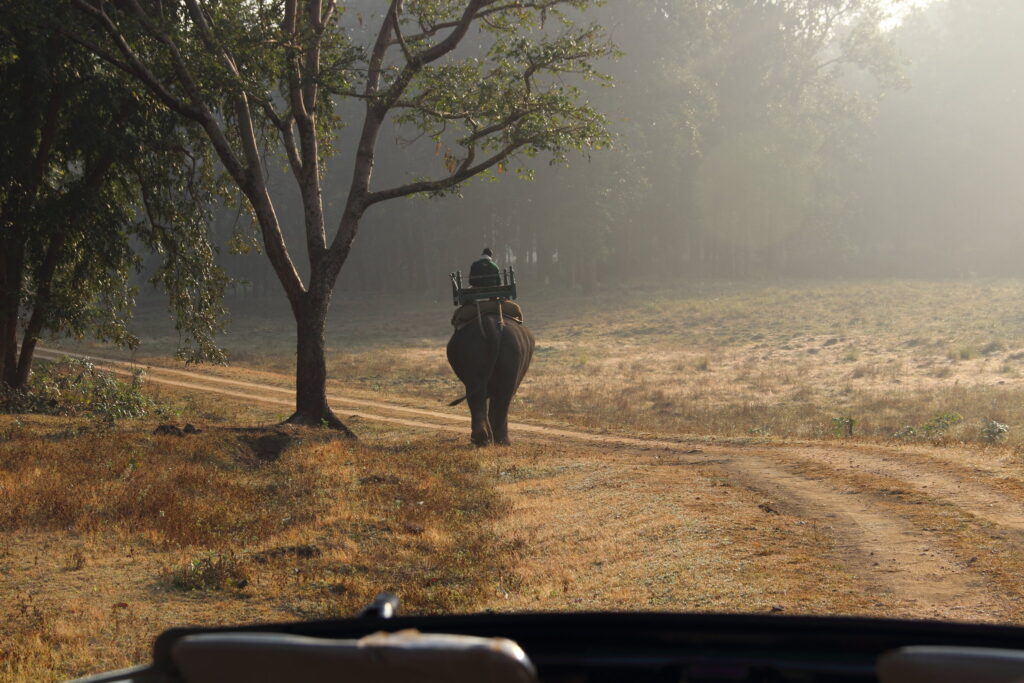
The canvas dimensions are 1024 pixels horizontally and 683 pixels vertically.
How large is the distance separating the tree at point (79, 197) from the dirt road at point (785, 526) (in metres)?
10.2

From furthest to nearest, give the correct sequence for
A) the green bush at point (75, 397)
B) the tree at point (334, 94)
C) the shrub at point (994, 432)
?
the green bush at point (75, 397) < the shrub at point (994, 432) < the tree at point (334, 94)

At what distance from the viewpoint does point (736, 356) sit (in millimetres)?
41062

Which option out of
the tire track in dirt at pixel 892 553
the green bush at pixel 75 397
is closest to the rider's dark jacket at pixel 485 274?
the tire track in dirt at pixel 892 553

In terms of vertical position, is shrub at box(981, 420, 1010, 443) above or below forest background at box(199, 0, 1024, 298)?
below

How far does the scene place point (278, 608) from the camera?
9.71 meters

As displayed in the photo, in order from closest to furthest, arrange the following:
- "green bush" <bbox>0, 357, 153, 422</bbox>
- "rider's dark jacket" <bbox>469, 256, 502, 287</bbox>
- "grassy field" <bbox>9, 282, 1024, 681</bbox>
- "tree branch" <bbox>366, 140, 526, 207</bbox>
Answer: "grassy field" <bbox>9, 282, 1024, 681</bbox> < "rider's dark jacket" <bbox>469, 256, 502, 287</bbox> < "tree branch" <bbox>366, 140, 526, 207</bbox> < "green bush" <bbox>0, 357, 153, 422</bbox>

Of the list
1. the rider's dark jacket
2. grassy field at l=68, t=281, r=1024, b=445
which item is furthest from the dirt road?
grassy field at l=68, t=281, r=1024, b=445

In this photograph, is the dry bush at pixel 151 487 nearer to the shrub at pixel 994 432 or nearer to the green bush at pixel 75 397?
the green bush at pixel 75 397

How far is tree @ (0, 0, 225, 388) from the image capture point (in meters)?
20.1

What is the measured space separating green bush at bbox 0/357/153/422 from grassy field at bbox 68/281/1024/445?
9.39 metres

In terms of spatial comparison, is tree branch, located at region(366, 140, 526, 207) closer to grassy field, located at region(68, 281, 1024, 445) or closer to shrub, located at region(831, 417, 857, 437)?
grassy field, located at region(68, 281, 1024, 445)

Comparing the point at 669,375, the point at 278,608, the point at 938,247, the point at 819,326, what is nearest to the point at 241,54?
the point at 278,608

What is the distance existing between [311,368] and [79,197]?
5647mm

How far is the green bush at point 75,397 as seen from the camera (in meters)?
21.5
